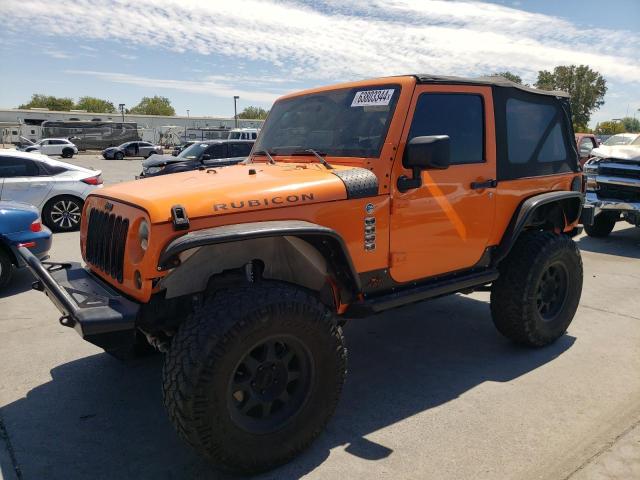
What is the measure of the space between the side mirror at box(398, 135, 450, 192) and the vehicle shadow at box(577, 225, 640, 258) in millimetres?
6270

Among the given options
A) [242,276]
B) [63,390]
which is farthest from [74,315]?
[63,390]

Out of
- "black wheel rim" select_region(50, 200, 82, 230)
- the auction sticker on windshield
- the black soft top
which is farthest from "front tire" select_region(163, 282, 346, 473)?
"black wheel rim" select_region(50, 200, 82, 230)

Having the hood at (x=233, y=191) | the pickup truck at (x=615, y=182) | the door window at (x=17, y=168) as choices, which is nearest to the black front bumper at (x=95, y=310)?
the hood at (x=233, y=191)

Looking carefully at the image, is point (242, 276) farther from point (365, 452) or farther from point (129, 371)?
point (129, 371)

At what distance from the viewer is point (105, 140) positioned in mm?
48188

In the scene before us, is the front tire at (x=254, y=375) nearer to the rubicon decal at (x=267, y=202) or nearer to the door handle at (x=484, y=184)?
the rubicon decal at (x=267, y=202)

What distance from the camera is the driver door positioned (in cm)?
327

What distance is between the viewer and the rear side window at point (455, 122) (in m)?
3.38

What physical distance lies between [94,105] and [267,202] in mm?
128643

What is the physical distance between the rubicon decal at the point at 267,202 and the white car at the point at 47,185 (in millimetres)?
6872

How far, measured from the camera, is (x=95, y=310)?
2.51 meters

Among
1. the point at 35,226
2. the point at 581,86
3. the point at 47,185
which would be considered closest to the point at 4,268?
the point at 35,226

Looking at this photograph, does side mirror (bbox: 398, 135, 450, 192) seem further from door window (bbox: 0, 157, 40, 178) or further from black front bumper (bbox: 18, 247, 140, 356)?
door window (bbox: 0, 157, 40, 178)

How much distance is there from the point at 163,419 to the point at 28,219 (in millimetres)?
3722
